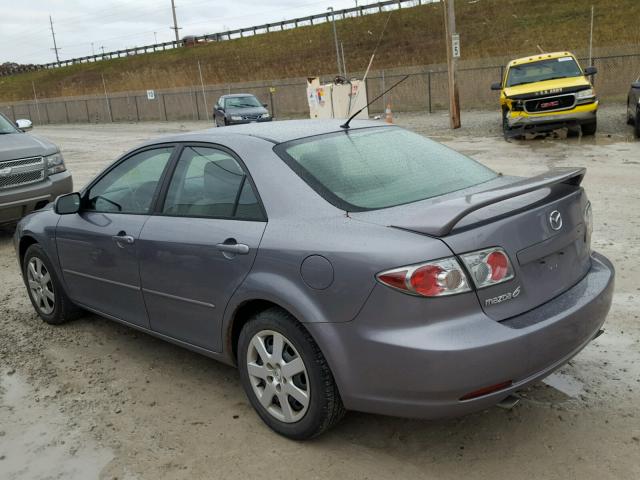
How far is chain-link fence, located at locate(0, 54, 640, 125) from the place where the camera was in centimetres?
2658

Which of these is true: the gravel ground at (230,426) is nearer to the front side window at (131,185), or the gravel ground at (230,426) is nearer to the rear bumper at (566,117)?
the front side window at (131,185)

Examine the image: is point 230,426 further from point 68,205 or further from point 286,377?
point 68,205

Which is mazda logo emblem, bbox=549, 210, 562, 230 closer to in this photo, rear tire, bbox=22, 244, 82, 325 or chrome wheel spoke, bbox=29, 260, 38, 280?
rear tire, bbox=22, 244, 82, 325

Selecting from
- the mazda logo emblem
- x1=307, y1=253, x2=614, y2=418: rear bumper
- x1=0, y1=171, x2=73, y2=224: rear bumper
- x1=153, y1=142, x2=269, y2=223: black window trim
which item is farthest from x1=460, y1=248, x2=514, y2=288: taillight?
x1=0, y1=171, x2=73, y2=224: rear bumper

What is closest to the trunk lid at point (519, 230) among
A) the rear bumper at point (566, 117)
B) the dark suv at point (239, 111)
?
the rear bumper at point (566, 117)

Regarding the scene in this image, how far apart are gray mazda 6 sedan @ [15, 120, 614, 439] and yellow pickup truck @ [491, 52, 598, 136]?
37.6 feet

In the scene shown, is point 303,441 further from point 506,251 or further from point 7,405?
point 7,405

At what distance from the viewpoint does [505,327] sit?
2.71 m

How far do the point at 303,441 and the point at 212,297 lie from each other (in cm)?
88

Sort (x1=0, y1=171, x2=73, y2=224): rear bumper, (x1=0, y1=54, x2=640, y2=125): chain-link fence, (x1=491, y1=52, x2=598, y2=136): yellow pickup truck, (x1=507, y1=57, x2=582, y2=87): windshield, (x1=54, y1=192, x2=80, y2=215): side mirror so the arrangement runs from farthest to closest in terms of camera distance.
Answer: (x1=0, y1=54, x2=640, y2=125): chain-link fence < (x1=507, y1=57, x2=582, y2=87): windshield < (x1=491, y1=52, x2=598, y2=136): yellow pickup truck < (x1=0, y1=171, x2=73, y2=224): rear bumper < (x1=54, y1=192, x2=80, y2=215): side mirror

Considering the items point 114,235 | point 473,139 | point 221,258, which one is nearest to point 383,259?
point 221,258

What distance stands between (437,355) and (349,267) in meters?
0.52

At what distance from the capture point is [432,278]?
8.68 feet

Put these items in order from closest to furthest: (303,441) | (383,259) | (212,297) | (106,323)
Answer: (383,259) < (303,441) < (212,297) < (106,323)
